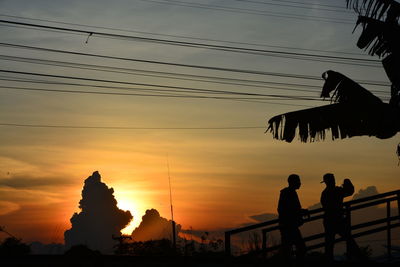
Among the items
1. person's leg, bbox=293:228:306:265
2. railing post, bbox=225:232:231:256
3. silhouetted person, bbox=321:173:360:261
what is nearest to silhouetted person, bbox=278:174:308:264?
person's leg, bbox=293:228:306:265

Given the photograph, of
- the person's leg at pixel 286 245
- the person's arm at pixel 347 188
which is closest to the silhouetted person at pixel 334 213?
the person's arm at pixel 347 188

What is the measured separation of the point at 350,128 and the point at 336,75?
143 centimetres

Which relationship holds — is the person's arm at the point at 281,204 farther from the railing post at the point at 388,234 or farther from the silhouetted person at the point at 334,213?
the railing post at the point at 388,234

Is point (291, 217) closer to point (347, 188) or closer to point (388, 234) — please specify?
point (347, 188)

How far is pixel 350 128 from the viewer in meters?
17.8

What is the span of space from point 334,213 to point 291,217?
102 cm

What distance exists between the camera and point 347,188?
15273 millimetres

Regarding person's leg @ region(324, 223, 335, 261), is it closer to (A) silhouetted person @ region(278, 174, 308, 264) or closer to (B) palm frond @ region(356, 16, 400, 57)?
(A) silhouetted person @ region(278, 174, 308, 264)

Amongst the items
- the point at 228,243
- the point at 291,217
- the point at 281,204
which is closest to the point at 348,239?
the point at 291,217

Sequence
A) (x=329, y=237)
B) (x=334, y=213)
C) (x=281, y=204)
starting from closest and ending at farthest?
1. (x=281, y=204)
2. (x=334, y=213)
3. (x=329, y=237)

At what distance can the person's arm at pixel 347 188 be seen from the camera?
50.0 ft

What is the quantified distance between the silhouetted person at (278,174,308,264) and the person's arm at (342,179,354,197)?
3.75 feet

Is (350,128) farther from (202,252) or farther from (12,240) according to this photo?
(12,240)

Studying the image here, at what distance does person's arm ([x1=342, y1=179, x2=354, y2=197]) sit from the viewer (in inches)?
600
